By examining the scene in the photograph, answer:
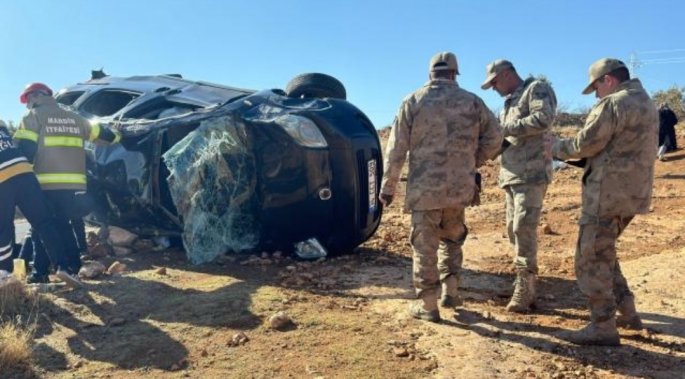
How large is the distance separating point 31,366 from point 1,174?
7.16 feet

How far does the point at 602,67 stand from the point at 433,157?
116 centimetres

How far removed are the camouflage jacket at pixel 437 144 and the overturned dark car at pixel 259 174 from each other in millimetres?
1234

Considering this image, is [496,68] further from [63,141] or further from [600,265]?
[63,141]

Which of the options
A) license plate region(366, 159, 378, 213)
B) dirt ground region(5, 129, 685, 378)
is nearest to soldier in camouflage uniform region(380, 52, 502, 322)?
dirt ground region(5, 129, 685, 378)

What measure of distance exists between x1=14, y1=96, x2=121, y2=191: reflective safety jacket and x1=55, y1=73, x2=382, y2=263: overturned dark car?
0.58 m

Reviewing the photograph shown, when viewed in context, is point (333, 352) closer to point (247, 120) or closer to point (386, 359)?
point (386, 359)

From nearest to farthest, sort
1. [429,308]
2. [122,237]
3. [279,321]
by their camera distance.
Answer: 1. [279,321]
2. [429,308]
3. [122,237]

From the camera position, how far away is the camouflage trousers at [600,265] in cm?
352

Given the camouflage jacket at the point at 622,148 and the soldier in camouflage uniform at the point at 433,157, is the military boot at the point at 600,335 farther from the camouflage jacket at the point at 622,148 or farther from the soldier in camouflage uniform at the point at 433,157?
the soldier in camouflage uniform at the point at 433,157

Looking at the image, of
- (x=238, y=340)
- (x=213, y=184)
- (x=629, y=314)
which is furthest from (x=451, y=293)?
(x=213, y=184)

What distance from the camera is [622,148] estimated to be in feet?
11.4

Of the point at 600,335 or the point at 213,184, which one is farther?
the point at 213,184

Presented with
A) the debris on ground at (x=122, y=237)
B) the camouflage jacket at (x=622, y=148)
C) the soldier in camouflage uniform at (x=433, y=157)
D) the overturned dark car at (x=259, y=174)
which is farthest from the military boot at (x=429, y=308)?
the debris on ground at (x=122, y=237)

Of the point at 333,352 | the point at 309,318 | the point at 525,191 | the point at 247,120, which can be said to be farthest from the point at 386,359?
the point at 247,120
